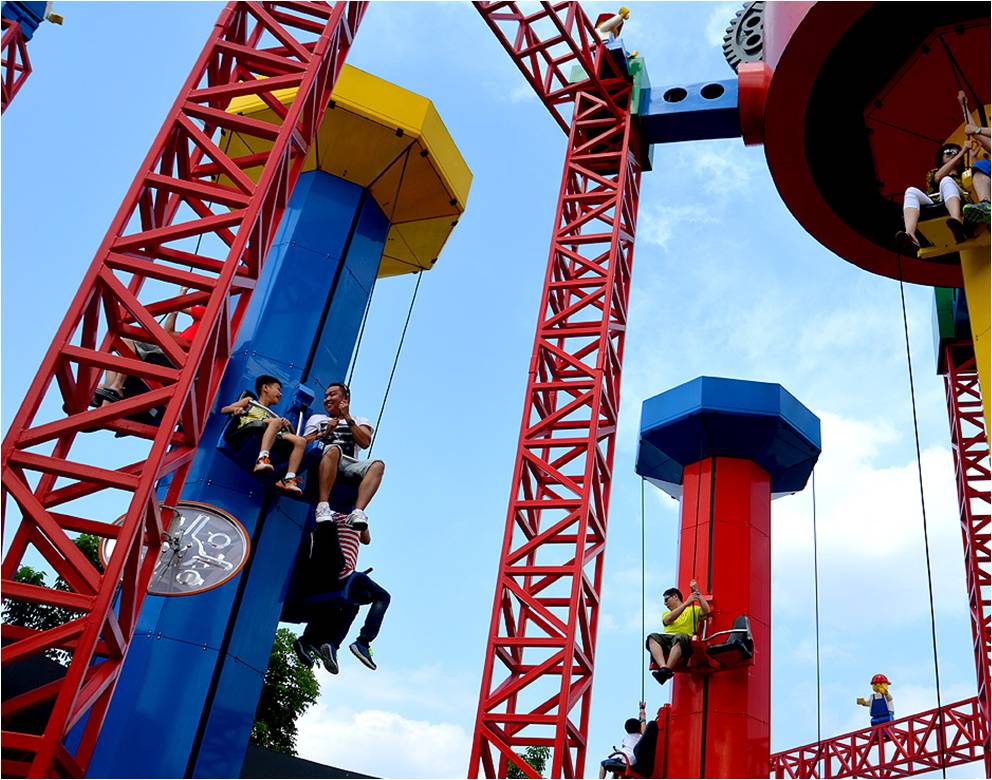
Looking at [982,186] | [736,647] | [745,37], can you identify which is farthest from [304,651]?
[745,37]

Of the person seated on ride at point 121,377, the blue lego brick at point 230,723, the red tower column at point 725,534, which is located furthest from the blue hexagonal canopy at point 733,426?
the person seated on ride at point 121,377

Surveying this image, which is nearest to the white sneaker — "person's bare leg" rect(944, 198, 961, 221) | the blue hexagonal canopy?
"person's bare leg" rect(944, 198, 961, 221)

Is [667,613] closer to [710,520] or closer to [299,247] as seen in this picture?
[710,520]

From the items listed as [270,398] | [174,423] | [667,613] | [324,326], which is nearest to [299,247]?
[324,326]

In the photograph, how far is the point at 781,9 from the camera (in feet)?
35.4

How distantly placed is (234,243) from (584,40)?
→ 10078 mm

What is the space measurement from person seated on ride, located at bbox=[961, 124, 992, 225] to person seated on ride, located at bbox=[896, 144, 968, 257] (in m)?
0.13

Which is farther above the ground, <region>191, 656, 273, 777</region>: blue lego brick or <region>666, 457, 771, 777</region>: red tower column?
<region>666, 457, 771, 777</region>: red tower column

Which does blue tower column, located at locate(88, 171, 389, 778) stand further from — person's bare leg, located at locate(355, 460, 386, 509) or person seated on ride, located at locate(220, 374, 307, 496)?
person's bare leg, located at locate(355, 460, 386, 509)

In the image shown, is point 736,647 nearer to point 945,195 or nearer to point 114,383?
point 945,195

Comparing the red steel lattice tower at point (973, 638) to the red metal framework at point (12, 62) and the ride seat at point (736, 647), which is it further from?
the red metal framework at point (12, 62)

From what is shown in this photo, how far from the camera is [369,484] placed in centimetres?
1003

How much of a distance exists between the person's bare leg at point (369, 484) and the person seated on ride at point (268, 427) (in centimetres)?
58

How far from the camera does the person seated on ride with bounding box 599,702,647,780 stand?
14516 millimetres
